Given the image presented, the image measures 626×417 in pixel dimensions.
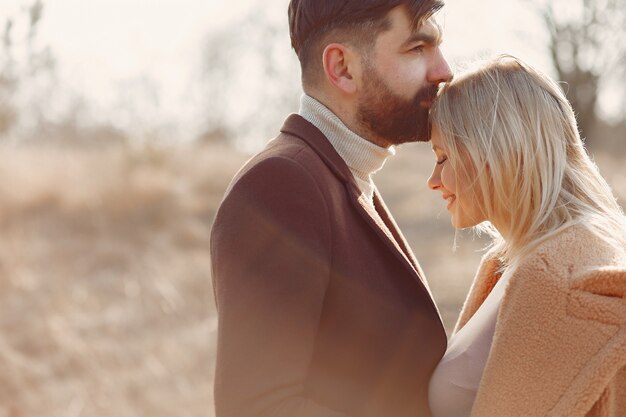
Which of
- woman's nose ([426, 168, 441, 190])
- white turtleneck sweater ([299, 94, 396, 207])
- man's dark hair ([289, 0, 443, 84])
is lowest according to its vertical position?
woman's nose ([426, 168, 441, 190])

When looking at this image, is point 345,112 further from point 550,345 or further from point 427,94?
point 550,345

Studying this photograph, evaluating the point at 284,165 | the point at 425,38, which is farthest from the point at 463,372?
the point at 425,38

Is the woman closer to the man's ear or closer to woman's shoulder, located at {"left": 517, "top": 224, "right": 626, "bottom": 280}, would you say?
woman's shoulder, located at {"left": 517, "top": 224, "right": 626, "bottom": 280}

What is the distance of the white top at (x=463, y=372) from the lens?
1.99 metres

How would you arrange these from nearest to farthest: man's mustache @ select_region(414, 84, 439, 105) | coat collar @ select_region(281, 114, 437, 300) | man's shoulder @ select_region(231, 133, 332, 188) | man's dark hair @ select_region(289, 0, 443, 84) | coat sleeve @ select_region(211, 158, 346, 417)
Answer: coat sleeve @ select_region(211, 158, 346, 417), man's shoulder @ select_region(231, 133, 332, 188), coat collar @ select_region(281, 114, 437, 300), man's dark hair @ select_region(289, 0, 443, 84), man's mustache @ select_region(414, 84, 439, 105)

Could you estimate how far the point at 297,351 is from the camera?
5.75 ft

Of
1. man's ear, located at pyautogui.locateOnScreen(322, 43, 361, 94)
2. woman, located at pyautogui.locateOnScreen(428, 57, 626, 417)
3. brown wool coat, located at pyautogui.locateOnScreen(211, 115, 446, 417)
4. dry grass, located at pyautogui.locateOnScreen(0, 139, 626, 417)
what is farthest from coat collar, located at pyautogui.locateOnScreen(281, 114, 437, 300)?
dry grass, located at pyautogui.locateOnScreen(0, 139, 626, 417)

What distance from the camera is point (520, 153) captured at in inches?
83.4

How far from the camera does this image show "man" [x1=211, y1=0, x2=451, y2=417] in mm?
1746

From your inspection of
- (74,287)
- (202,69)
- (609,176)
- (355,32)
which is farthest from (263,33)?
(355,32)

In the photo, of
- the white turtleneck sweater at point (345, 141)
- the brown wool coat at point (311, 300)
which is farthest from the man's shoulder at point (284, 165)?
the white turtleneck sweater at point (345, 141)

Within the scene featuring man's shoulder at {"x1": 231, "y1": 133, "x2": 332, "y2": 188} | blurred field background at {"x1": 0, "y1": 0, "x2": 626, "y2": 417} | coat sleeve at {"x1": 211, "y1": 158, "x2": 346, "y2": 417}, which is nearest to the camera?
coat sleeve at {"x1": 211, "y1": 158, "x2": 346, "y2": 417}

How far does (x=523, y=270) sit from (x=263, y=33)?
1931 centimetres

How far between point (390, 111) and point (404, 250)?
395mm
